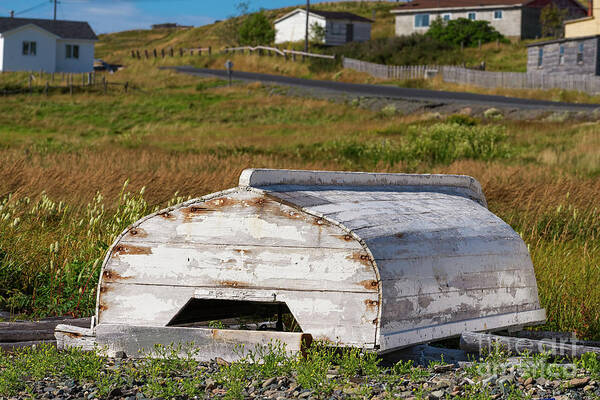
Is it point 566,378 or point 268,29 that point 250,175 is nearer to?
point 566,378

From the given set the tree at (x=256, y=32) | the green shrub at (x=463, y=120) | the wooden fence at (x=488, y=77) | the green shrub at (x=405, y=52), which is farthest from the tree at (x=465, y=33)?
the green shrub at (x=463, y=120)

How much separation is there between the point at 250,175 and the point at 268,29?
7001 centimetres

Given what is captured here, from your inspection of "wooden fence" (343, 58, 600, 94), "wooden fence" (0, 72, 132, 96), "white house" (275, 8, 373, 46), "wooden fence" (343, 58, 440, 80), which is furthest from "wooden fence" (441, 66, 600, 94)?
"white house" (275, 8, 373, 46)

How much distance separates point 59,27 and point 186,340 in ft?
194

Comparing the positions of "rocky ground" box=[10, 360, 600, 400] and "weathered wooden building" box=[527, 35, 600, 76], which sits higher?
"weathered wooden building" box=[527, 35, 600, 76]

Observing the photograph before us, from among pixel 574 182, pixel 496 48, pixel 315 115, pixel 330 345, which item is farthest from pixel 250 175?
pixel 496 48

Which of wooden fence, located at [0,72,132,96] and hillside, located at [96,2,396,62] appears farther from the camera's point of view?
hillside, located at [96,2,396,62]

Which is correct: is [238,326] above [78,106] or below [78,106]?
below

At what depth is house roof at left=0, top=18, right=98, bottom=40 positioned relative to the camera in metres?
57.2

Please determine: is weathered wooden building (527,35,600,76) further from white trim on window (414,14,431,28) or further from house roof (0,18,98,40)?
house roof (0,18,98,40)

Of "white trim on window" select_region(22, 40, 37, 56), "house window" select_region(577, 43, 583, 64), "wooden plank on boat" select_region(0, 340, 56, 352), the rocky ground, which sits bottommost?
"wooden plank on boat" select_region(0, 340, 56, 352)

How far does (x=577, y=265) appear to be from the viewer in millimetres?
7336

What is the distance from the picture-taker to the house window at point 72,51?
2340 inches

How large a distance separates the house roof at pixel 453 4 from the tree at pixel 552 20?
1999mm
